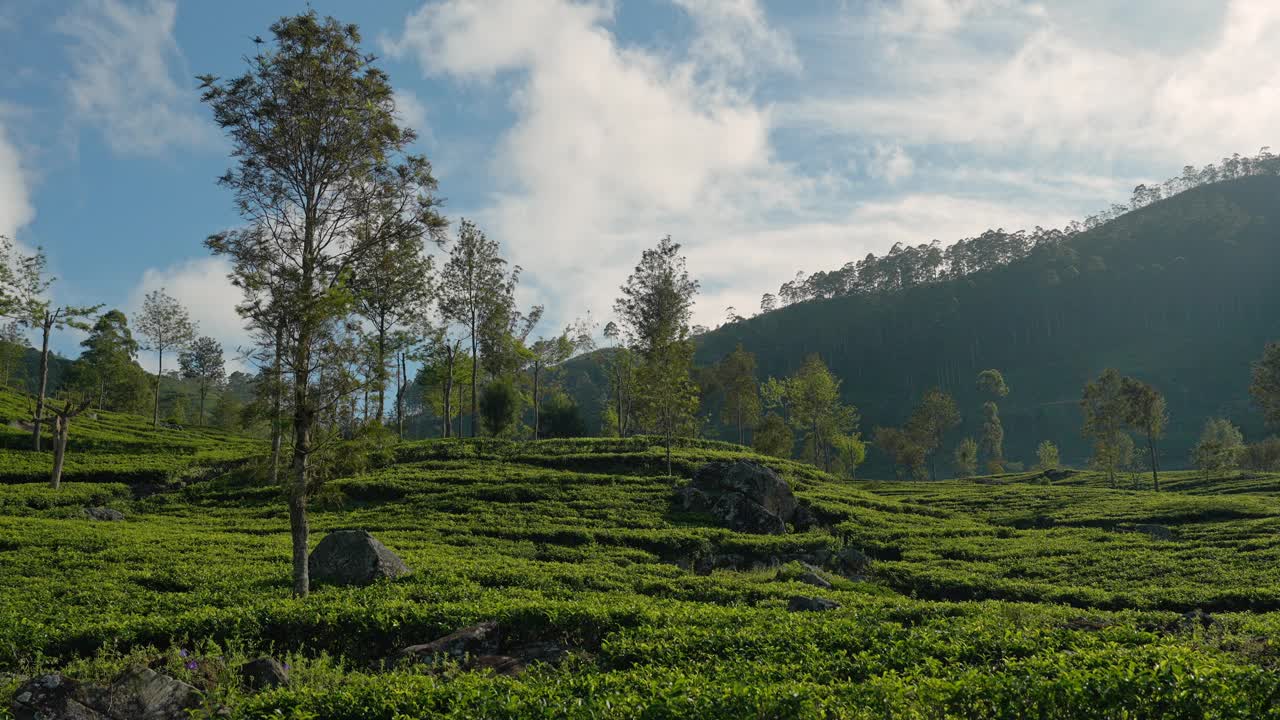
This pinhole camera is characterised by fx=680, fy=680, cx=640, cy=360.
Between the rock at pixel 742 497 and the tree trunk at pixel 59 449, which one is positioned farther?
the tree trunk at pixel 59 449

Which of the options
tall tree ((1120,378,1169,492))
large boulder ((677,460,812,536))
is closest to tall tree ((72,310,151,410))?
large boulder ((677,460,812,536))

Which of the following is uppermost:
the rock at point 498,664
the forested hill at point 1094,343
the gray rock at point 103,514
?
the forested hill at point 1094,343

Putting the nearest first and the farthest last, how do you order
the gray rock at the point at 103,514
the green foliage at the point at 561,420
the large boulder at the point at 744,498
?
the gray rock at the point at 103,514 → the large boulder at the point at 744,498 → the green foliage at the point at 561,420

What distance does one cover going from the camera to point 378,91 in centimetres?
1888

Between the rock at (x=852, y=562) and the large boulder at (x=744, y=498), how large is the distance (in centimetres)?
604

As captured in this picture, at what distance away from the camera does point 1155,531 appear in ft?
99.9

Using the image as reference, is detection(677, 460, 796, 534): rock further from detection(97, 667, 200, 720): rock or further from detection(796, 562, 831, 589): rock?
detection(97, 667, 200, 720): rock

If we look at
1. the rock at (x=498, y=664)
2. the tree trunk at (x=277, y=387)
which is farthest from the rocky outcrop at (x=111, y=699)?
the tree trunk at (x=277, y=387)

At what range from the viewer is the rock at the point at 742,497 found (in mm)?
32094

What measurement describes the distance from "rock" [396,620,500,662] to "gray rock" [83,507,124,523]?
26838mm

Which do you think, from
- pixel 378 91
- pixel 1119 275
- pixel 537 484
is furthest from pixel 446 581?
→ pixel 1119 275

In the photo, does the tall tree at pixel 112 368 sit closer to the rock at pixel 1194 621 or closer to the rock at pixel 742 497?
the rock at pixel 742 497

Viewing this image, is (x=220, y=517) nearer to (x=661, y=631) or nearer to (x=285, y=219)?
(x=285, y=219)

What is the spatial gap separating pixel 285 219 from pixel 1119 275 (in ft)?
757
